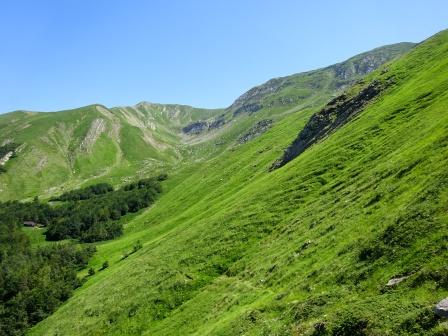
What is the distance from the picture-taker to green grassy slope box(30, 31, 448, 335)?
2998 centimetres

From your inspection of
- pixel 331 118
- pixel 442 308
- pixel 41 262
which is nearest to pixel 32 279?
pixel 41 262

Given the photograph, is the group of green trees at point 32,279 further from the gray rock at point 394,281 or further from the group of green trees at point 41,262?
the gray rock at point 394,281

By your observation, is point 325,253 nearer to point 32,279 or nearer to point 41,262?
point 32,279

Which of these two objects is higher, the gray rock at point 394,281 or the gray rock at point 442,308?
the gray rock at point 442,308

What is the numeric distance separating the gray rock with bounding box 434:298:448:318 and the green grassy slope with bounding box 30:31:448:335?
0.53m

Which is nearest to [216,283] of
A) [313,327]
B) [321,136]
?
[313,327]

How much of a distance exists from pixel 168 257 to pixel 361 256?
48.1 metres

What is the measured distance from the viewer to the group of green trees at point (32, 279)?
319 ft

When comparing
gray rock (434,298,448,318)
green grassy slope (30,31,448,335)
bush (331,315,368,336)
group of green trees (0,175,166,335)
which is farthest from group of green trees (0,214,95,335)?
gray rock (434,298,448,318)

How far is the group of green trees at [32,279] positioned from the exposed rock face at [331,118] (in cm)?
6479

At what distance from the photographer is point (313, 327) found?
1155 inches

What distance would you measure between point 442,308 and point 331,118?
94.8m

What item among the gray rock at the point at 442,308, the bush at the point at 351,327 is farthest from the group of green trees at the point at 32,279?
the gray rock at the point at 442,308

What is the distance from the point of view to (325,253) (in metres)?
43.4
